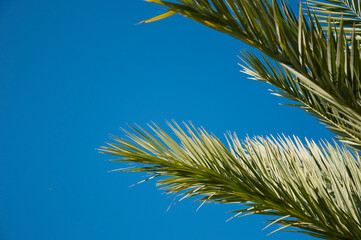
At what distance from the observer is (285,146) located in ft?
4.96

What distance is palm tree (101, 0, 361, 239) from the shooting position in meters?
0.78

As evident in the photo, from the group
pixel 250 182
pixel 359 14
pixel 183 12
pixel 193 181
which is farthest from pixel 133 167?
pixel 359 14

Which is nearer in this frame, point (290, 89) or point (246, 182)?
point (246, 182)

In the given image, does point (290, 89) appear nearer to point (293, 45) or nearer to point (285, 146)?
point (285, 146)

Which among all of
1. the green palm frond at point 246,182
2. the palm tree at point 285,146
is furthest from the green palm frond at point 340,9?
the green palm frond at point 246,182

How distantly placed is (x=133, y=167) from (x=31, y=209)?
36.7 ft

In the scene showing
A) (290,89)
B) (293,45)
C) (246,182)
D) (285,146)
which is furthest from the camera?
(290,89)

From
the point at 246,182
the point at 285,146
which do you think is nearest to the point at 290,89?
the point at 285,146

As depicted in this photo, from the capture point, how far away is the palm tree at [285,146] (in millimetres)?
776

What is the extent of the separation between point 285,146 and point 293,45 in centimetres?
77

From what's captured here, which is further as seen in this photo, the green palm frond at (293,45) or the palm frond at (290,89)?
the palm frond at (290,89)

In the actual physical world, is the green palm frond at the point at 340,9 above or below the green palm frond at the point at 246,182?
above

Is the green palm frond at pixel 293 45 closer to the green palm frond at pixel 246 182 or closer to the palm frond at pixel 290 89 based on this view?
the green palm frond at pixel 246 182

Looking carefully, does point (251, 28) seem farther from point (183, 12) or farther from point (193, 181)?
point (193, 181)
